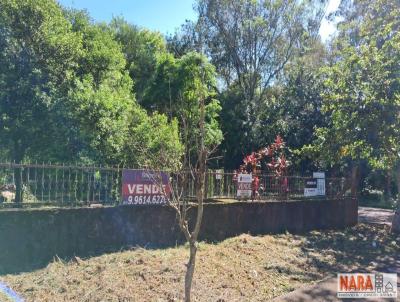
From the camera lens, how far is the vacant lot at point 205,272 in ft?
19.2

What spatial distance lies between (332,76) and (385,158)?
3190mm

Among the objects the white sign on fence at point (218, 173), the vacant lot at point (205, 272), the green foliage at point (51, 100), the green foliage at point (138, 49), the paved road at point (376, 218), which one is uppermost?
the green foliage at point (138, 49)

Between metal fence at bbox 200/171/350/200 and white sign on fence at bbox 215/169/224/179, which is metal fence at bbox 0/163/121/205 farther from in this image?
white sign on fence at bbox 215/169/224/179

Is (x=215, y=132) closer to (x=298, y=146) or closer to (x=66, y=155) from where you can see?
(x=298, y=146)

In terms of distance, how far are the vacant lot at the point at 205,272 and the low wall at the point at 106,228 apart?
531 millimetres

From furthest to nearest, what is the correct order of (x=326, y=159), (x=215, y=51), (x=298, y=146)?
(x=215, y=51) → (x=298, y=146) → (x=326, y=159)

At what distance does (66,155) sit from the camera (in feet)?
41.1

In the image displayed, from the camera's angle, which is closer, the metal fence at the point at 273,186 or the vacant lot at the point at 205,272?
the vacant lot at the point at 205,272

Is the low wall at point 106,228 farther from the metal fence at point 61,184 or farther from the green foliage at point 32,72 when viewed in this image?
the green foliage at point 32,72

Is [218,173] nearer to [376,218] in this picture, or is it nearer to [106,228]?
[106,228]

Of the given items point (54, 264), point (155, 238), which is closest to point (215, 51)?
point (155, 238)

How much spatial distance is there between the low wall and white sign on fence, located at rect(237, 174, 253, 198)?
1.14 ft

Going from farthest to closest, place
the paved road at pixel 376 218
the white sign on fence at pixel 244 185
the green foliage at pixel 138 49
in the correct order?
the green foliage at pixel 138 49 < the paved road at pixel 376 218 < the white sign on fence at pixel 244 185

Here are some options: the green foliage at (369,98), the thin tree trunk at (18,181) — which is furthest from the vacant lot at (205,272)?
the green foliage at (369,98)
